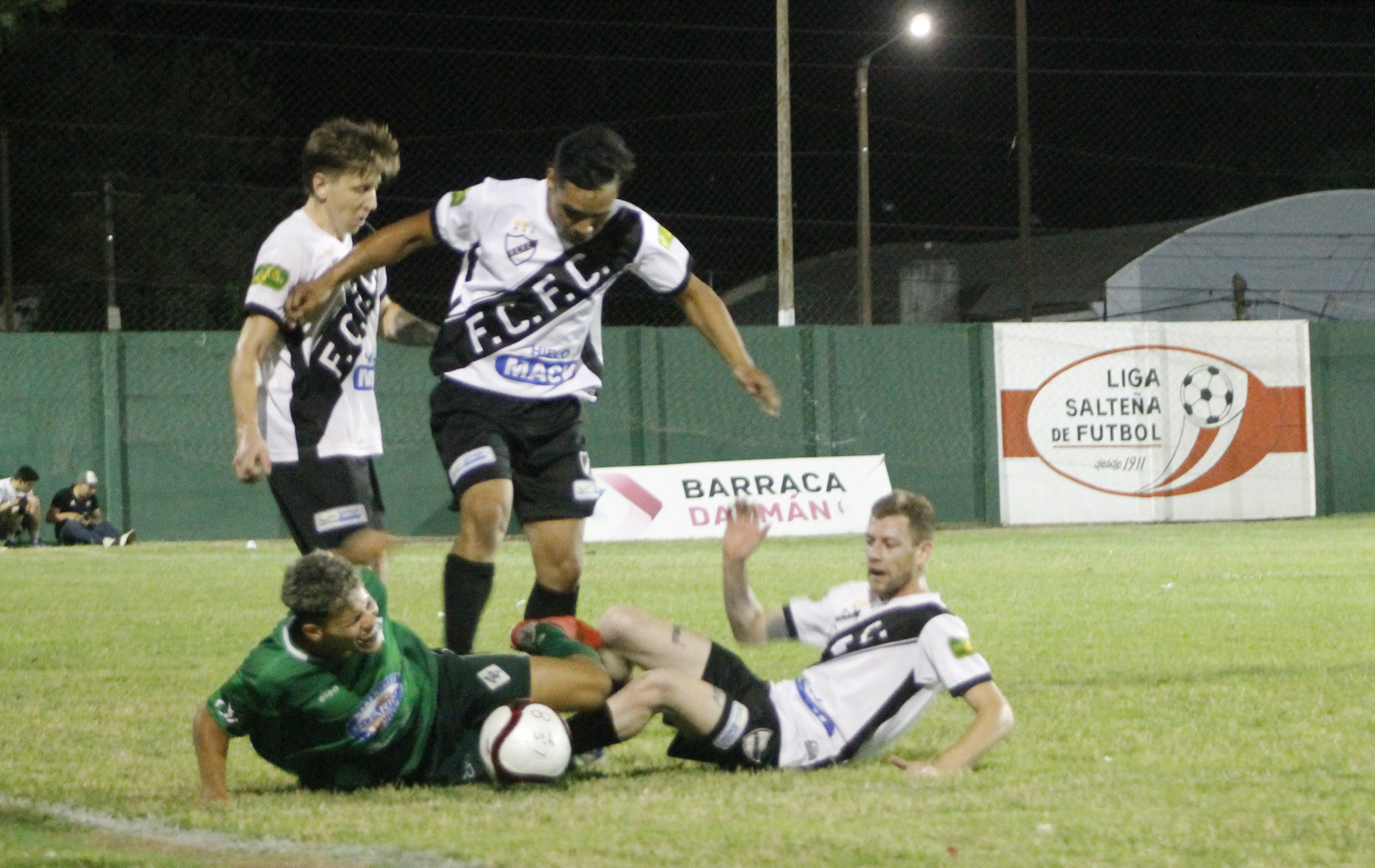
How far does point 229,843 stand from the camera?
4.78 metres

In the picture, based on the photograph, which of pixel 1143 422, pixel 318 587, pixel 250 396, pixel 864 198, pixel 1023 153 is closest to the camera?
pixel 318 587

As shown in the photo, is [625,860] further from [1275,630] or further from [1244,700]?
[1275,630]

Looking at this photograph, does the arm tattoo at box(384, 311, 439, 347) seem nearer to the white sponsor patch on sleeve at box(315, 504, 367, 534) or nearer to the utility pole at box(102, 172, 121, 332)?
the white sponsor patch on sleeve at box(315, 504, 367, 534)

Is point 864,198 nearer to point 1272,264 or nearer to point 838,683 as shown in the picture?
point 1272,264

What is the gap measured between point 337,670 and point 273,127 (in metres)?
43.7

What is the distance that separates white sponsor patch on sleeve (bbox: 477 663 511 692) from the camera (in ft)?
18.7

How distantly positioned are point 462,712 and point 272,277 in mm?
1727

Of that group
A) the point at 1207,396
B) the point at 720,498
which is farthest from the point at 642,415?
the point at 1207,396

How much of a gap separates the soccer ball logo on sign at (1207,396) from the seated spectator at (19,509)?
14115 mm

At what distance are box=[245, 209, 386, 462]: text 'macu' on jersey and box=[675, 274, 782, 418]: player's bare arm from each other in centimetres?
118

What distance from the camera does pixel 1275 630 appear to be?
394 inches

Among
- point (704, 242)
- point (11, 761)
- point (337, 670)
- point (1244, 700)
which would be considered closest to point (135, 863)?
point (337, 670)

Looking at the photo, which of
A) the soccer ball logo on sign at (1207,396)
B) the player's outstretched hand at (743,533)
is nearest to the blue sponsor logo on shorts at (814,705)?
the player's outstretched hand at (743,533)

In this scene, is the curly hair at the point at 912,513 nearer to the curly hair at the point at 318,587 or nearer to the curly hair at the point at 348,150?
the curly hair at the point at 318,587
